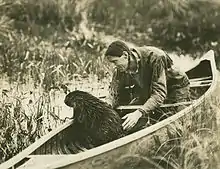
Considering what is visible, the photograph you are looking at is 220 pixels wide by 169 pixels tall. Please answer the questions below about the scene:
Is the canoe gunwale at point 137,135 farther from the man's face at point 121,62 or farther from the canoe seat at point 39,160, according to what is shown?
the man's face at point 121,62

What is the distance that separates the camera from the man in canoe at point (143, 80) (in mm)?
1018

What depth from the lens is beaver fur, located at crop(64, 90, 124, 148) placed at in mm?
990

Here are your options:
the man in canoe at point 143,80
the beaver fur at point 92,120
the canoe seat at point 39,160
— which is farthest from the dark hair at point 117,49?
the canoe seat at point 39,160

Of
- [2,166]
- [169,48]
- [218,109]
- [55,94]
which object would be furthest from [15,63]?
[218,109]

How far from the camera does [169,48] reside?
1.06 m

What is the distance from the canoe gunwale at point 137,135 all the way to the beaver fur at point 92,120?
0.01 m

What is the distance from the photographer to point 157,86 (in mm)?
1030

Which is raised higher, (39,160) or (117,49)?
(117,49)

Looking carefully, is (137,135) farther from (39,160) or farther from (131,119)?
(39,160)

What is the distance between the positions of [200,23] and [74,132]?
0.41 metres

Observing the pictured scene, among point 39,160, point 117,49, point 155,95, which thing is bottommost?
point 39,160

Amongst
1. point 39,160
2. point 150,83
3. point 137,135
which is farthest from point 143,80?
point 39,160

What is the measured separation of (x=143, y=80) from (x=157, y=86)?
0.12 ft

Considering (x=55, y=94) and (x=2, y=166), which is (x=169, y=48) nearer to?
(x=55, y=94)
